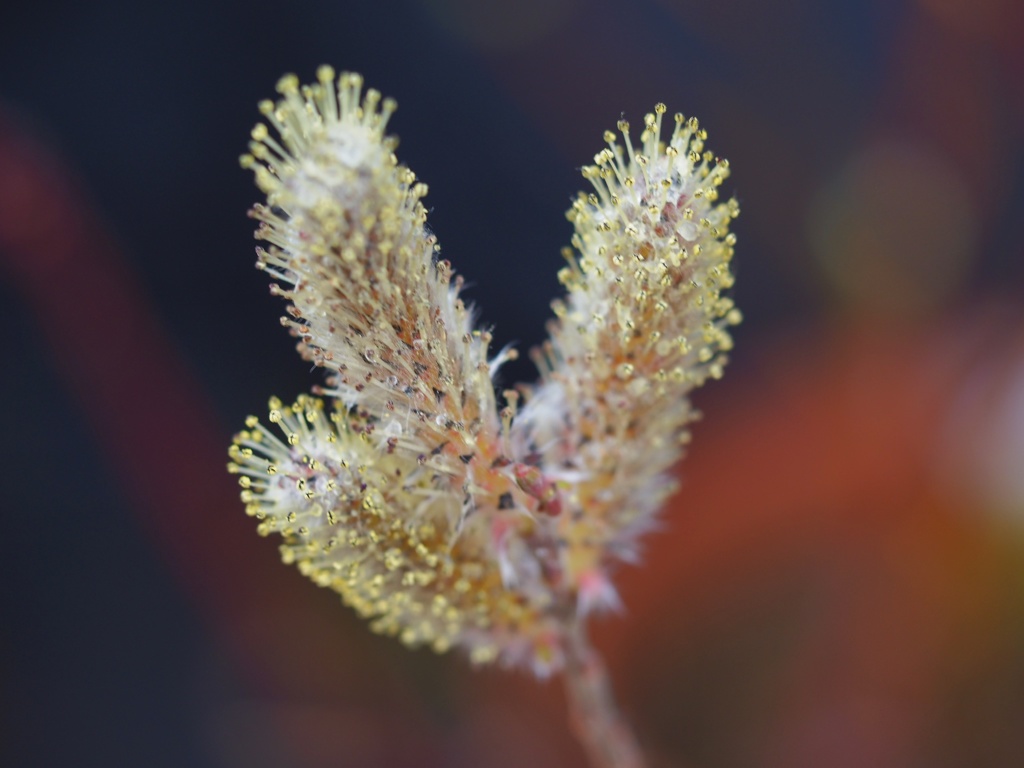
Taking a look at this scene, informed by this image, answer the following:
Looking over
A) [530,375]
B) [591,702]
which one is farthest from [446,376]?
[530,375]

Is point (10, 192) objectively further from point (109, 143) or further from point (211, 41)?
point (211, 41)

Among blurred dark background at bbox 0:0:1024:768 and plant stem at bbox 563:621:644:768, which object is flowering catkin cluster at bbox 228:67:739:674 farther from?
blurred dark background at bbox 0:0:1024:768

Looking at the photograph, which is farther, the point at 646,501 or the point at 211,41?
the point at 211,41

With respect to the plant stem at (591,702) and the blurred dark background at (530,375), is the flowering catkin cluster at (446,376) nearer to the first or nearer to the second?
the plant stem at (591,702)

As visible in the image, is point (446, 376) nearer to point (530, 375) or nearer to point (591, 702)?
point (591, 702)

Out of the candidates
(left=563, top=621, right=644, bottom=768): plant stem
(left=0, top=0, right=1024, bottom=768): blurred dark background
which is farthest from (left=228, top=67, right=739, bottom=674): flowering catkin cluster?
(left=0, top=0, right=1024, bottom=768): blurred dark background

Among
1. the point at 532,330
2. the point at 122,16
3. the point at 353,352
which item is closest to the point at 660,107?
the point at 353,352

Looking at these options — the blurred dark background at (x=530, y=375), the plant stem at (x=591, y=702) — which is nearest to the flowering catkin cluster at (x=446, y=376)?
the plant stem at (x=591, y=702)
